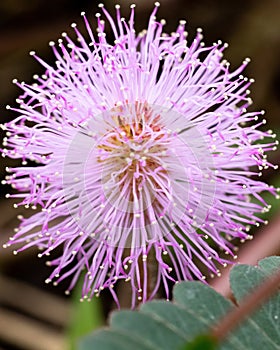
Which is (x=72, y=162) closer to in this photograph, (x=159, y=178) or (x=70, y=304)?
(x=159, y=178)

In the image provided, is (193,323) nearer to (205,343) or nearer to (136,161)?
(205,343)

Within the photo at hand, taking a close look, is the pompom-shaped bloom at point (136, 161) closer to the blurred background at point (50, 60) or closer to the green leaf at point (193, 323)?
the green leaf at point (193, 323)

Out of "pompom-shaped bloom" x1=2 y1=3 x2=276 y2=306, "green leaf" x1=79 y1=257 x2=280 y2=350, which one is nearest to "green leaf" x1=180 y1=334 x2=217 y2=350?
"green leaf" x1=79 y1=257 x2=280 y2=350

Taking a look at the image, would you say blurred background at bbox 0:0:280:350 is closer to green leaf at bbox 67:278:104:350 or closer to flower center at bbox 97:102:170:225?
green leaf at bbox 67:278:104:350

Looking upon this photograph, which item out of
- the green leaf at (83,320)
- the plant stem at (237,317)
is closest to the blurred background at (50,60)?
the green leaf at (83,320)

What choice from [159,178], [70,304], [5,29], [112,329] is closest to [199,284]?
[112,329]
